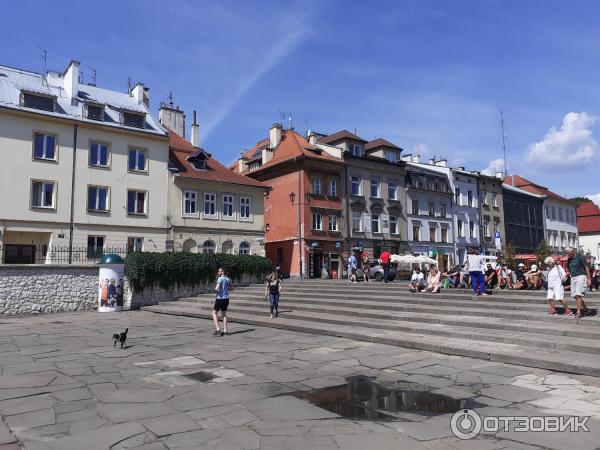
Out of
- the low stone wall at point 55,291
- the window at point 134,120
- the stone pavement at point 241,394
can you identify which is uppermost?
the window at point 134,120

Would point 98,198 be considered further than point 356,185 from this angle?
No

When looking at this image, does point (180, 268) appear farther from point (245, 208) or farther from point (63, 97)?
point (63, 97)

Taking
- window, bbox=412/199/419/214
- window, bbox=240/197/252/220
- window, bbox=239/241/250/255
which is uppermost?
window, bbox=412/199/419/214

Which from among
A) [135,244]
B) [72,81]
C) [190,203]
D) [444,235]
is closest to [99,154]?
[72,81]

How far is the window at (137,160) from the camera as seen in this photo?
32.2 m

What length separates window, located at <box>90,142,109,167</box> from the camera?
30.9 metres

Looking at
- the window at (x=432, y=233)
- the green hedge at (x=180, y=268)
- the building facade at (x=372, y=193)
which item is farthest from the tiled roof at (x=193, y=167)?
the window at (x=432, y=233)

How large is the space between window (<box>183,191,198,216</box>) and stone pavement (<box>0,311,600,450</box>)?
2092cm

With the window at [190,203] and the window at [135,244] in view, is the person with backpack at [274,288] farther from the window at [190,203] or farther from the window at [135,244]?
the window at [190,203]

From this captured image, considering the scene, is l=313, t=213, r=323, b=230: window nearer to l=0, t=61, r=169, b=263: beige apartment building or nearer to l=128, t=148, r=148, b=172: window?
l=0, t=61, r=169, b=263: beige apartment building

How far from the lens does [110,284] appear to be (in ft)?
75.3

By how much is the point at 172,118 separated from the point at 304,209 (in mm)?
13256

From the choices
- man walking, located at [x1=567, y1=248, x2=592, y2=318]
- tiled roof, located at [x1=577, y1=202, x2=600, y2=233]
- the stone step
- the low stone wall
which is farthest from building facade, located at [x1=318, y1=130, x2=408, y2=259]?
tiled roof, located at [x1=577, y1=202, x2=600, y2=233]

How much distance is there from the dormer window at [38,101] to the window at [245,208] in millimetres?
13497
